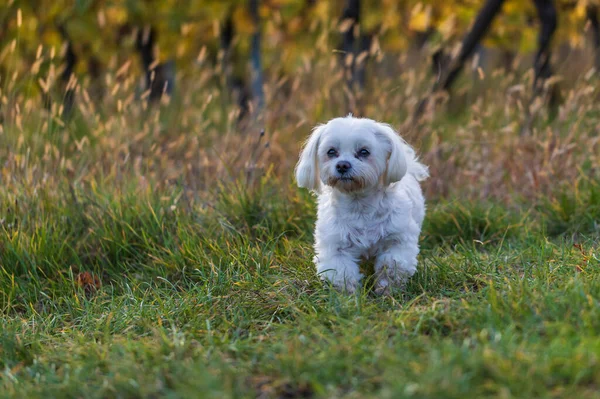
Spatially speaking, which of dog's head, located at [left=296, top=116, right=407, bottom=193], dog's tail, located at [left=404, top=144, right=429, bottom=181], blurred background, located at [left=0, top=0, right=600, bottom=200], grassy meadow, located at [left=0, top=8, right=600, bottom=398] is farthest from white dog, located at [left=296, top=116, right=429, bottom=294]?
blurred background, located at [left=0, top=0, right=600, bottom=200]

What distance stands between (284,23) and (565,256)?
6748mm

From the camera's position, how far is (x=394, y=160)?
3381 millimetres

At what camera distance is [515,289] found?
288 cm

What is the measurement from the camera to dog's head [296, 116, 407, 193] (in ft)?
11.0

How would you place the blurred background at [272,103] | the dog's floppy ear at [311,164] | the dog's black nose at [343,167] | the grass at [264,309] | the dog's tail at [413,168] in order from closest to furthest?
1. the grass at [264,309]
2. the dog's black nose at [343,167]
3. the dog's floppy ear at [311,164]
4. the dog's tail at [413,168]
5. the blurred background at [272,103]

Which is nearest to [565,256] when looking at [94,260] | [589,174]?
[589,174]

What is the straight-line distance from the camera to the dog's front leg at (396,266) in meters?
3.35

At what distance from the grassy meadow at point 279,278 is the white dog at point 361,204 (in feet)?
0.46

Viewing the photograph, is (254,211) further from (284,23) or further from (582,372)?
(284,23)

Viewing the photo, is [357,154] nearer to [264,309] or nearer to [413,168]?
[413,168]

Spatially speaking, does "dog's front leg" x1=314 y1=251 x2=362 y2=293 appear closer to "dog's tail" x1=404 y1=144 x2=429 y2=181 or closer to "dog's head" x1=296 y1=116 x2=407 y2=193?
"dog's head" x1=296 y1=116 x2=407 y2=193

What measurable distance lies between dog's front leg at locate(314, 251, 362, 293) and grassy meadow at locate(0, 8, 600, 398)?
3.1 inches

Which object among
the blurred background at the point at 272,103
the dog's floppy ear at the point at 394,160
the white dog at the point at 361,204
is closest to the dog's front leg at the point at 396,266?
the white dog at the point at 361,204

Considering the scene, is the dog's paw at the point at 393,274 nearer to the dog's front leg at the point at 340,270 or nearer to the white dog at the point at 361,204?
the white dog at the point at 361,204
